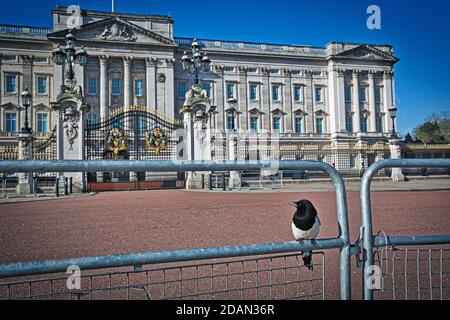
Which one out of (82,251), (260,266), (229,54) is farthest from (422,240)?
(229,54)

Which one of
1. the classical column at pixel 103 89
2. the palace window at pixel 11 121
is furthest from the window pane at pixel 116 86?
the palace window at pixel 11 121

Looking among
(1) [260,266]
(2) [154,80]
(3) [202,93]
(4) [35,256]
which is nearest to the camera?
(1) [260,266]

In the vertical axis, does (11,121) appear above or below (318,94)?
below

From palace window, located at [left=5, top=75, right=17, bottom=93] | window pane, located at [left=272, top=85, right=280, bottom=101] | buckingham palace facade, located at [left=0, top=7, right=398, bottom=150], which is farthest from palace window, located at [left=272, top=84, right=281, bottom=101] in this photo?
palace window, located at [left=5, top=75, right=17, bottom=93]

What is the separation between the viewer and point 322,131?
180ft

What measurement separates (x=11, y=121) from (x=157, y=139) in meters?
32.0

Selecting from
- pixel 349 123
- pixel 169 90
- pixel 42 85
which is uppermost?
pixel 42 85

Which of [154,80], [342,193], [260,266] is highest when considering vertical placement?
[154,80]

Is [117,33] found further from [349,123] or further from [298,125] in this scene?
[349,123]

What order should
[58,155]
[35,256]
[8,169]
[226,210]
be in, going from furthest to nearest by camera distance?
[58,155] → [226,210] → [35,256] → [8,169]

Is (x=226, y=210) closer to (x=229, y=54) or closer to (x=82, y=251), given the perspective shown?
(x=82, y=251)

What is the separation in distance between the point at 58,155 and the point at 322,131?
44123 millimetres

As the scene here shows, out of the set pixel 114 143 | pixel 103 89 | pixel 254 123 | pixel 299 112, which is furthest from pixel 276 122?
pixel 114 143

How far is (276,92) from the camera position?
5384cm
